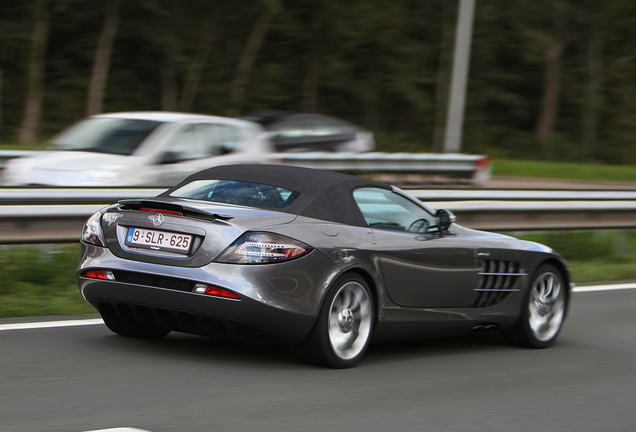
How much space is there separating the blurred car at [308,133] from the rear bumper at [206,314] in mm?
16483

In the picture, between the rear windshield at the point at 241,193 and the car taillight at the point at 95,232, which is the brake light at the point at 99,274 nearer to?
the car taillight at the point at 95,232

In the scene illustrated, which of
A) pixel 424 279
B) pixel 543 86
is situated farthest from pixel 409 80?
pixel 424 279

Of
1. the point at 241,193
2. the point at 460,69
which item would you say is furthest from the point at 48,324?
the point at 460,69

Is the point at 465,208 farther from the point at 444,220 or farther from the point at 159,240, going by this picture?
the point at 159,240

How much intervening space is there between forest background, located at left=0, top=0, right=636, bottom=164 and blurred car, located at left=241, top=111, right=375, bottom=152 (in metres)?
2.63

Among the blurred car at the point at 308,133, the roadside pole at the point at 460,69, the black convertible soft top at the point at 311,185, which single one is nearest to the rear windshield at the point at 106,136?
the black convertible soft top at the point at 311,185

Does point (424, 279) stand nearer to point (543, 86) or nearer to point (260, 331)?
point (260, 331)

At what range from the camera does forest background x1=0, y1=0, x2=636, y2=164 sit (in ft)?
Answer: 109

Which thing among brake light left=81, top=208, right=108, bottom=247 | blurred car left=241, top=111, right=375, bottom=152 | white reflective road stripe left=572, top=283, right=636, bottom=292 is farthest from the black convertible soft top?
blurred car left=241, top=111, right=375, bottom=152

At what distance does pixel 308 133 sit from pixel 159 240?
58.1ft

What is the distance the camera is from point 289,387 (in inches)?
215

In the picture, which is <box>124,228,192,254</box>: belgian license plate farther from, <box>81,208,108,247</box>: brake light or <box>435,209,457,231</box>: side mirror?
<box>435,209,457,231</box>: side mirror

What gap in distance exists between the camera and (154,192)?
10484 mm

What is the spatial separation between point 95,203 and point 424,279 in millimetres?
3895
